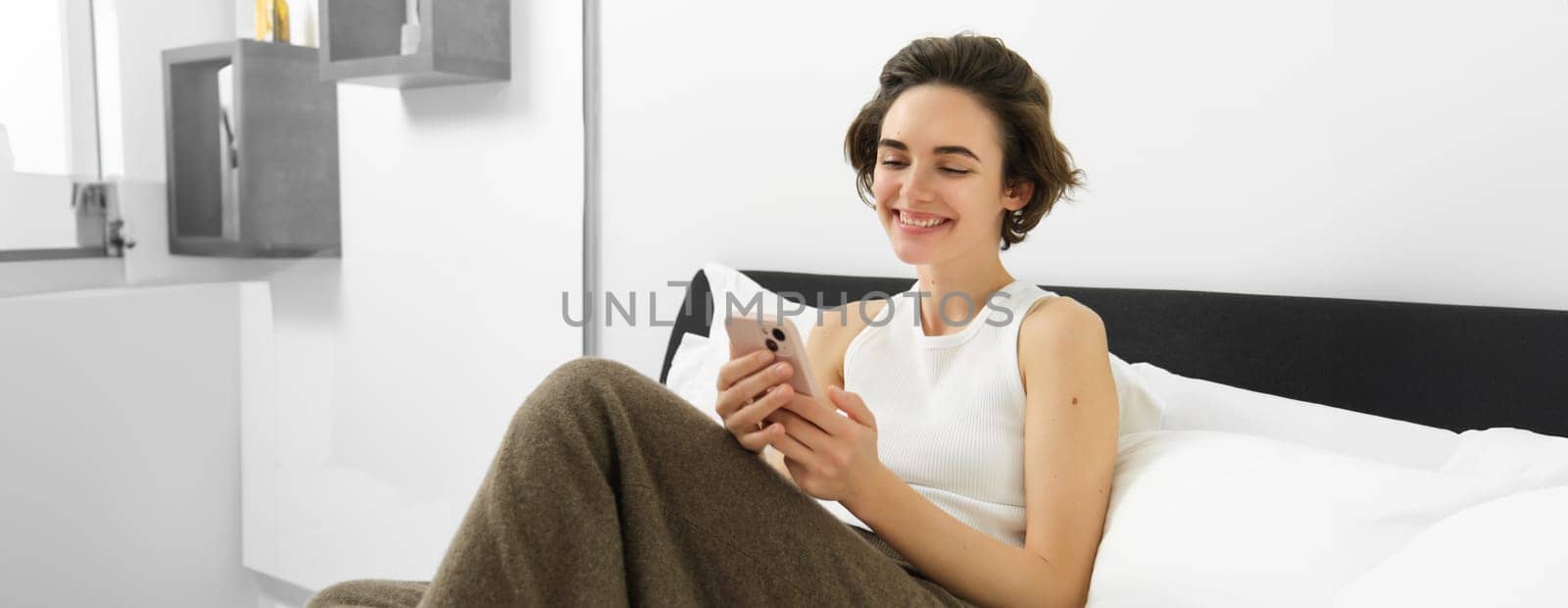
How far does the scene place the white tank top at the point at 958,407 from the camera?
1115 mm

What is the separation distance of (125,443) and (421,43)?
2.83 ft

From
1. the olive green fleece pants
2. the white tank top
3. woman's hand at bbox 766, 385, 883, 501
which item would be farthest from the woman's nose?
the olive green fleece pants

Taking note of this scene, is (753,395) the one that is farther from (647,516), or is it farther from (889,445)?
(889,445)

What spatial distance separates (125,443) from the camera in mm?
1249

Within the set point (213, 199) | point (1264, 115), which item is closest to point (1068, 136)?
point (1264, 115)

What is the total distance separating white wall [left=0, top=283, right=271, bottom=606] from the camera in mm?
1171

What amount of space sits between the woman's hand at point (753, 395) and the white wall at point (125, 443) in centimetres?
A: 77

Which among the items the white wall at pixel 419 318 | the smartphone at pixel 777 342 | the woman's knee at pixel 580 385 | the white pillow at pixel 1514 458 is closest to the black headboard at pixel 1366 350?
the white pillow at pixel 1514 458

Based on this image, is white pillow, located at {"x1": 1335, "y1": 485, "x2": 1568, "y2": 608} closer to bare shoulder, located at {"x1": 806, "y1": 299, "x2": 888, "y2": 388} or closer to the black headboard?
the black headboard

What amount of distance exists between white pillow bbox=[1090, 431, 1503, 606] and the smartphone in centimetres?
34

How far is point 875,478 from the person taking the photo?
980 mm

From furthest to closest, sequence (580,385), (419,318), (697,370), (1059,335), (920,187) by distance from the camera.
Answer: (419,318) < (697,370) < (920,187) < (1059,335) < (580,385)

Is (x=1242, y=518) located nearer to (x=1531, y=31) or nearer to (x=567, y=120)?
(x=1531, y=31)

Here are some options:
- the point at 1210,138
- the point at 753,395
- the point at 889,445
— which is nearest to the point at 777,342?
the point at 753,395
